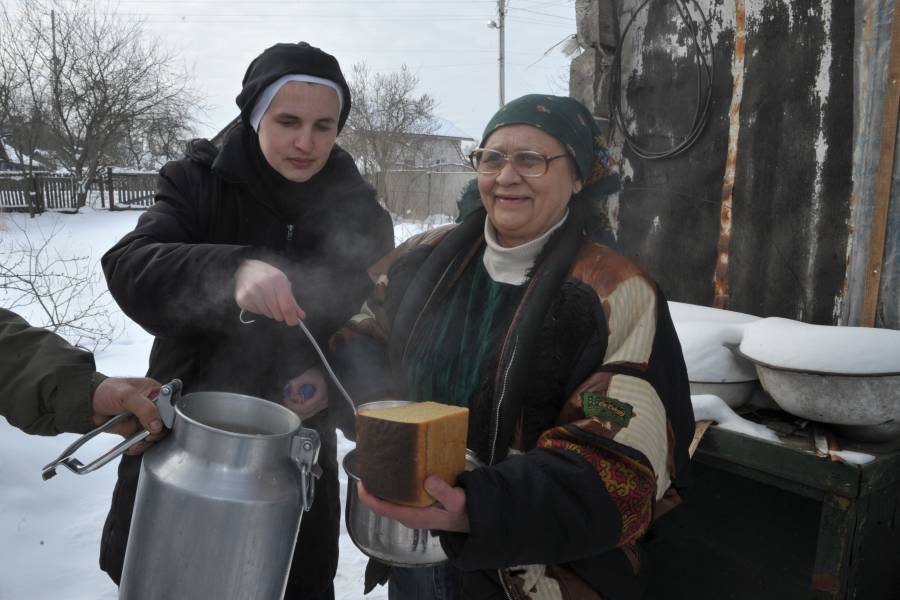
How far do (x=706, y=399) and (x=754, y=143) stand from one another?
152 centimetres

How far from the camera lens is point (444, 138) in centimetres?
4138

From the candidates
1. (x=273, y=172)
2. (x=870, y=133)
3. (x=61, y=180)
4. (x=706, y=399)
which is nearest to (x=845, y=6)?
(x=870, y=133)

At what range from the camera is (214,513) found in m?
1.30

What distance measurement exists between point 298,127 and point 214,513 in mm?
1121

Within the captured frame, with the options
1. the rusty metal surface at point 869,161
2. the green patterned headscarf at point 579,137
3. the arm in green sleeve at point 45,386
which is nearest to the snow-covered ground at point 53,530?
the arm in green sleeve at point 45,386

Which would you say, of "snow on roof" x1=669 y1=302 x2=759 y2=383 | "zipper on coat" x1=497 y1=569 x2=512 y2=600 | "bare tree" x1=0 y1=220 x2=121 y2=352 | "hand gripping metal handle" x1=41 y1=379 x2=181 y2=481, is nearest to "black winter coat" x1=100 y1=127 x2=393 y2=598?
"hand gripping metal handle" x1=41 y1=379 x2=181 y2=481

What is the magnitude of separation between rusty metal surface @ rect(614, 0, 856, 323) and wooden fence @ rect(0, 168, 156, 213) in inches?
719

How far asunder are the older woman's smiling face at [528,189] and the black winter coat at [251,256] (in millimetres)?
617

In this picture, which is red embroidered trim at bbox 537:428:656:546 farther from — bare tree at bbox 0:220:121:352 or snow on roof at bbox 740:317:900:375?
bare tree at bbox 0:220:121:352

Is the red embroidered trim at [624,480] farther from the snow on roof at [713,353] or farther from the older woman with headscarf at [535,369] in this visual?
the snow on roof at [713,353]

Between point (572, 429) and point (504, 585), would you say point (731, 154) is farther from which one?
point (504, 585)

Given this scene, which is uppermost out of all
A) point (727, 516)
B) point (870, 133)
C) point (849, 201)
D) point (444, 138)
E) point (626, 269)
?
point (444, 138)

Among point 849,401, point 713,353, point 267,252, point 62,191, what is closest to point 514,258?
point 267,252

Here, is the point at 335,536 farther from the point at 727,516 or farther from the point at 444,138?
the point at 444,138
